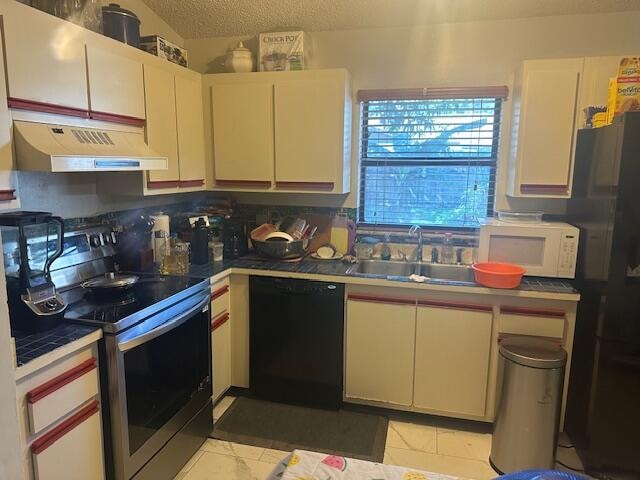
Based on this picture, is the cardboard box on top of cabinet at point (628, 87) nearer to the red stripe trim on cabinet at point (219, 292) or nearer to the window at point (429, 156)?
the window at point (429, 156)

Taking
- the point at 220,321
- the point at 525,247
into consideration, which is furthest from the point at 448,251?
the point at 220,321

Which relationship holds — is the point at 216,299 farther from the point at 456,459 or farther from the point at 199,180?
the point at 456,459

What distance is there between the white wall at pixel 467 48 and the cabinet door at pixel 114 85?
1132mm

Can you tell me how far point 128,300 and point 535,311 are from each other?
2.09m

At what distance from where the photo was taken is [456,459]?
8.24 ft

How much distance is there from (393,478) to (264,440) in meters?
1.47

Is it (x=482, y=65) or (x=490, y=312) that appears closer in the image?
(x=490, y=312)

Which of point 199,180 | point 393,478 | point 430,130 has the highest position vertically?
point 430,130

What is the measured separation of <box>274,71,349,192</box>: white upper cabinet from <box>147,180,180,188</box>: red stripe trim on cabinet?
2.13ft

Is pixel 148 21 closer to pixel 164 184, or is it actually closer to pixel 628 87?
pixel 164 184

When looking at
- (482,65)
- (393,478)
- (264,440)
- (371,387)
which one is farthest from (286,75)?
(393,478)

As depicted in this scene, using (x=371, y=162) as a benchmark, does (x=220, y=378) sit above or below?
below

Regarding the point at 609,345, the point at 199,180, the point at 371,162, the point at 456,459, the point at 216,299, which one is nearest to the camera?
the point at 609,345

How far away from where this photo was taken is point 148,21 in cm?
300
